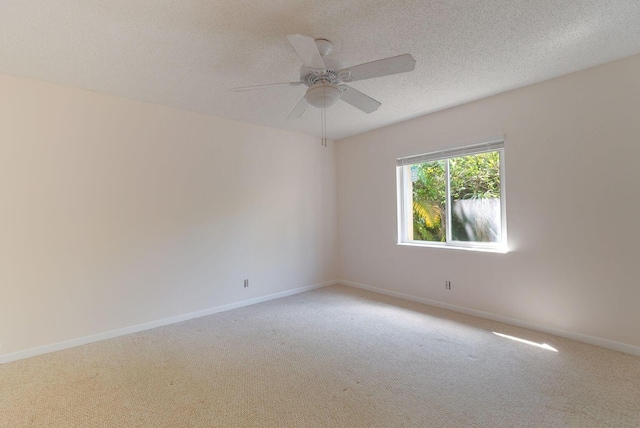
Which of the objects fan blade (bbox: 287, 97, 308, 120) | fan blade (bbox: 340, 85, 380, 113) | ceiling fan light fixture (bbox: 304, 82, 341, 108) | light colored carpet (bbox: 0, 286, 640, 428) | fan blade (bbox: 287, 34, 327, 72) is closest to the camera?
fan blade (bbox: 287, 34, 327, 72)

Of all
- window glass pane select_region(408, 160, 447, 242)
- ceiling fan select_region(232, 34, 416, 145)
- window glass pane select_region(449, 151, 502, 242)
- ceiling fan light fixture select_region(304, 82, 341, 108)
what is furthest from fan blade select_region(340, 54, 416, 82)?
window glass pane select_region(408, 160, 447, 242)

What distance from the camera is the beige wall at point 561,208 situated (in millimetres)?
2422

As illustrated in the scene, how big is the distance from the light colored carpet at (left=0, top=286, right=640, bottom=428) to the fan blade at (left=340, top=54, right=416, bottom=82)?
2.12 meters

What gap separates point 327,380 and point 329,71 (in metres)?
2.19

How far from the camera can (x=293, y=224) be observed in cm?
443

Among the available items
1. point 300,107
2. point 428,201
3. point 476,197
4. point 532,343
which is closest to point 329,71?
point 300,107

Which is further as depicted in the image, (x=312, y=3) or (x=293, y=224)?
(x=293, y=224)

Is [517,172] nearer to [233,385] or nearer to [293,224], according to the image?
[293,224]

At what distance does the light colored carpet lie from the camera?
1.71m

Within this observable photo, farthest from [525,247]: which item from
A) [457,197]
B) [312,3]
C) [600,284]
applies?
[312,3]

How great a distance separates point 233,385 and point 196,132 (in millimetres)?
2786

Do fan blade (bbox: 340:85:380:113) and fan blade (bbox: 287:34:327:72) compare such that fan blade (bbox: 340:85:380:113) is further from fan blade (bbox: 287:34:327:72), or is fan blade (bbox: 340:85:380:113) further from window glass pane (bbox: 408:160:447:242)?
window glass pane (bbox: 408:160:447:242)

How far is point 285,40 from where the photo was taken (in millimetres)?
2062

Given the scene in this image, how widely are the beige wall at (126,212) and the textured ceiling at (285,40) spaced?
43cm
